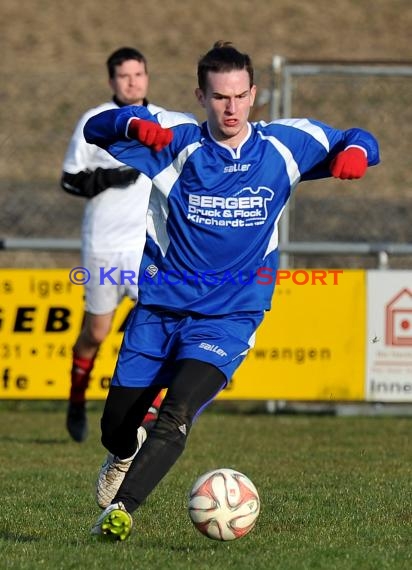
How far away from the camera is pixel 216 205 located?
5637mm

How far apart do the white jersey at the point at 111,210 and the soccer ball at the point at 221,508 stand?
4.08m

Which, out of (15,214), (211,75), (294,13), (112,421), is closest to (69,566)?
(112,421)

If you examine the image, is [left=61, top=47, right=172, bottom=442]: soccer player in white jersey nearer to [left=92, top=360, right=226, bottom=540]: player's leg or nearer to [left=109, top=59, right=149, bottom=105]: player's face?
[left=109, top=59, right=149, bottom=105]: player's face

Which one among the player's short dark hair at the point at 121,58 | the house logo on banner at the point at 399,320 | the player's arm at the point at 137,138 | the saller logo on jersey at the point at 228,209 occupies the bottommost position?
the house logo on banner at the point at 399,320

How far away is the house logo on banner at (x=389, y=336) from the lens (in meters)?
10.7

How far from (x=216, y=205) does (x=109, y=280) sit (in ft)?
11.8

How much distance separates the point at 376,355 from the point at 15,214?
9.57 m

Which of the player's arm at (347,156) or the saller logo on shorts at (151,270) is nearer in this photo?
the player's arm at (347,156)

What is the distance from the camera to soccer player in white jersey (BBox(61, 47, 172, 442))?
8984 millimetres

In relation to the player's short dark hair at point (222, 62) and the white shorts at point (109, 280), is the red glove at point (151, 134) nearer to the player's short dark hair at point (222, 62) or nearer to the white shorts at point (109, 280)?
the player's short dark hair at point (222, 62)

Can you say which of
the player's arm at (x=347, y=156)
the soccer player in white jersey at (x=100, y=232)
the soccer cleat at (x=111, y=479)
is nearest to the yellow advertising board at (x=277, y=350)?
the soccer player in white jersey at (x=100, y=232)

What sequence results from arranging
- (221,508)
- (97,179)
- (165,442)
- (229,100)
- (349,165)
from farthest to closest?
(97,179) < (229,100) < (349,165) < (165,442) < (221,508)

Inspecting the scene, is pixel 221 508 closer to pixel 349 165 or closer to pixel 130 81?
pixel 349 165

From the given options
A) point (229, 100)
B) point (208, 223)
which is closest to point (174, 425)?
point (208, 223)
